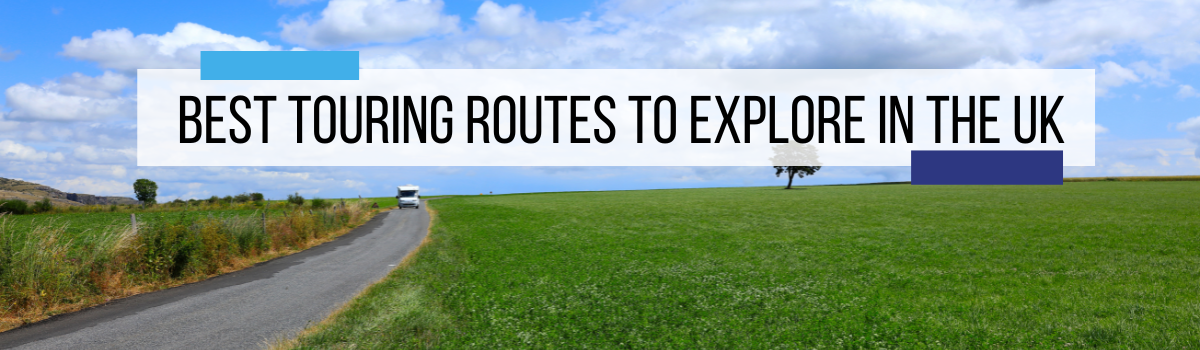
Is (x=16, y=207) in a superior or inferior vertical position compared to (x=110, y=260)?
inferior

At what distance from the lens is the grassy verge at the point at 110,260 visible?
1331 cm

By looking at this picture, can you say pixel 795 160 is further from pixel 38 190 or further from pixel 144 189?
pixel 38 190

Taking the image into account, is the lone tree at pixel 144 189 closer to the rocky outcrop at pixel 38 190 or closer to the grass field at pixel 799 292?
the rocky outcrop at pixel 38 190

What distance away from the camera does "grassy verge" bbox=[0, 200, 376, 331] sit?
13.3 metres

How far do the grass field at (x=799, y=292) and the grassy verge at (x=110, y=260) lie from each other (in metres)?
6.70

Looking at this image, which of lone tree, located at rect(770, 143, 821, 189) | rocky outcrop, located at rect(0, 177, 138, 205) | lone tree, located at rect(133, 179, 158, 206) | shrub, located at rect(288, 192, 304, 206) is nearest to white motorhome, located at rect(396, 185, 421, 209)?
shrub, located at rect(288, 192, 304, 206)

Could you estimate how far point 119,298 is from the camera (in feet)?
49.5

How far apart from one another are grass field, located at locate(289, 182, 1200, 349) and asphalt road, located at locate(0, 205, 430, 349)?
1104 millimetres

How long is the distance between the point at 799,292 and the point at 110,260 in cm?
1862

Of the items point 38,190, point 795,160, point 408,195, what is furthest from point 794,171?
point 38,190

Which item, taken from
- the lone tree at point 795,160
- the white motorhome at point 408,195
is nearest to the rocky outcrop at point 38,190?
the white motorhome at point 408,195

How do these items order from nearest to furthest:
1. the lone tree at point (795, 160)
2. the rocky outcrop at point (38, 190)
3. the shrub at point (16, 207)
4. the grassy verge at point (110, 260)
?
the grassy verge at point (110, 260) → the shrub at point (16, 207) → the lone tree at point (795, 160) → the rocky outcrop at point (38, 190)

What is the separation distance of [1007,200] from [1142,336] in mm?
48552

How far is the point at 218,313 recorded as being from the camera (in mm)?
13164
